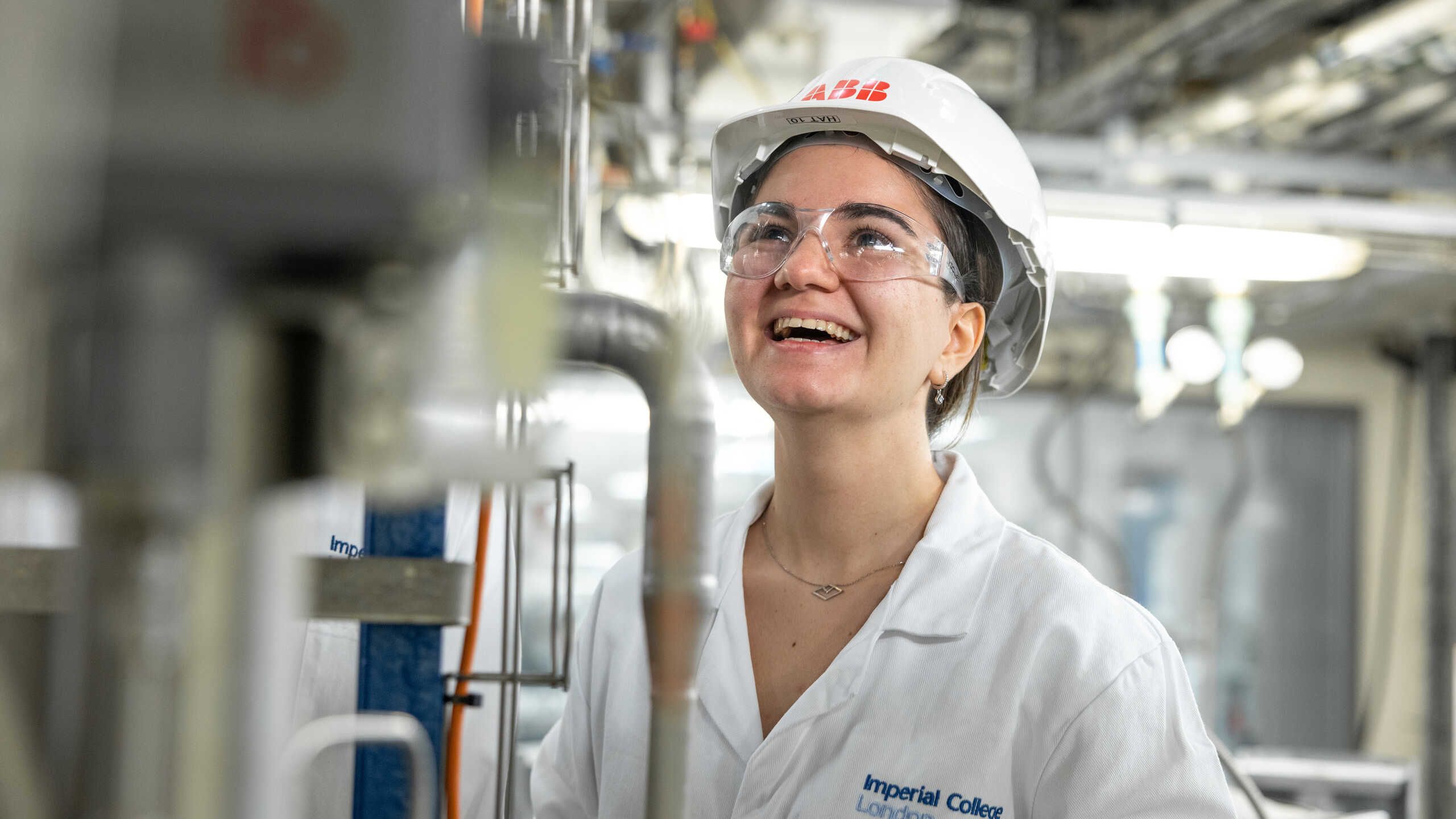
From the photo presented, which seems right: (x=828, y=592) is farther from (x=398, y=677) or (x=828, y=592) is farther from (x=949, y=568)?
(x=398, y=677)

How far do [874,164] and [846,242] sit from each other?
3.6 inches

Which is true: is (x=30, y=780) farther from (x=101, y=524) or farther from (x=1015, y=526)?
(x=1015, y=526)

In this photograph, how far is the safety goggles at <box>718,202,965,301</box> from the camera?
1.24 m

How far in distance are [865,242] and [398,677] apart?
0.66 m

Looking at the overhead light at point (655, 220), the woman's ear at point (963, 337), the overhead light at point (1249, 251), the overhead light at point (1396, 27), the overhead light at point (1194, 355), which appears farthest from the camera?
the overhead light at point (1194, 355)

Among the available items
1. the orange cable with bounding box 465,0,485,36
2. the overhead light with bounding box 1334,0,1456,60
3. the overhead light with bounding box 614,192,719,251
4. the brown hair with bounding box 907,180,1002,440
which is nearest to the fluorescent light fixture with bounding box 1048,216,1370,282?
the overhead light with bounding box 1334,0,1456,60

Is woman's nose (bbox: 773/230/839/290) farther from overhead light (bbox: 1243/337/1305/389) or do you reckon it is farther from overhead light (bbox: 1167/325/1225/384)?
overhead light (bbox: 1243/337/1305/389)

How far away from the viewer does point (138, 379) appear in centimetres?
27

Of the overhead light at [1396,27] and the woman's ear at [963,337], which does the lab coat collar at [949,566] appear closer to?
the woman's ear at [963,337]

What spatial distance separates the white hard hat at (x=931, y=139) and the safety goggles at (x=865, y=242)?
0.22 feet

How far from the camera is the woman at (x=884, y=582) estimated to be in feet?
3.65

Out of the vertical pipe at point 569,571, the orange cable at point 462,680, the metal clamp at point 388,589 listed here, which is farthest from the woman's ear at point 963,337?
the metal clamp at point 388,589

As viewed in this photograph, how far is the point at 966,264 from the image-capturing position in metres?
1.32

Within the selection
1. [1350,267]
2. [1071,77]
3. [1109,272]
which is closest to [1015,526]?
[1109,272]
